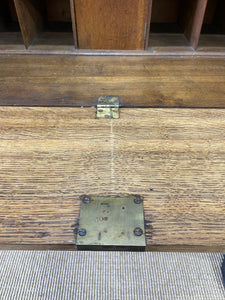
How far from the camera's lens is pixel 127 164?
1.80ft

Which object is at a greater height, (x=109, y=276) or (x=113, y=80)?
(x=113, y=80)

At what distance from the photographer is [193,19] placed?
3.63ft

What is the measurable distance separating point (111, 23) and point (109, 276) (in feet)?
3.41

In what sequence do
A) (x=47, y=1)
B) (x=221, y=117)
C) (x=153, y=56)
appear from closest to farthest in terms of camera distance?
(x=221, y=117) < (x=153, y=56) < (x=47, y=1)

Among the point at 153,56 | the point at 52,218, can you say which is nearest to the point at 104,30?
the point at 153,56

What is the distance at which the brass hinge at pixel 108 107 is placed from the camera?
2.24 feet

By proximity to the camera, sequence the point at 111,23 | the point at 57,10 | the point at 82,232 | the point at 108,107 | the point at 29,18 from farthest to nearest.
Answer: the point at 57,10 < the point at 29,18 < the point at 111,23 < the point at 108,107 < the point at 82,232

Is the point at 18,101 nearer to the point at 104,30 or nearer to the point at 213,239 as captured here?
the point at 104,30

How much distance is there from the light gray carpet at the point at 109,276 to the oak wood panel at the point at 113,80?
625 millimetres

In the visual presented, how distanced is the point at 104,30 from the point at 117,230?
89 centimetres

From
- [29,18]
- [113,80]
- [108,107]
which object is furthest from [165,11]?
[108,107]

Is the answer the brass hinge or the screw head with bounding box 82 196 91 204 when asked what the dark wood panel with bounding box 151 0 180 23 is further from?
the screw head with bounding box 82 196 91 204

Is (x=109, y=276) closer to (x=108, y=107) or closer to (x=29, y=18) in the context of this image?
(x=108, y=107)

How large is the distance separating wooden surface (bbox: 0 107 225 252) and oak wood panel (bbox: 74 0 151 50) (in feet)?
1.63
